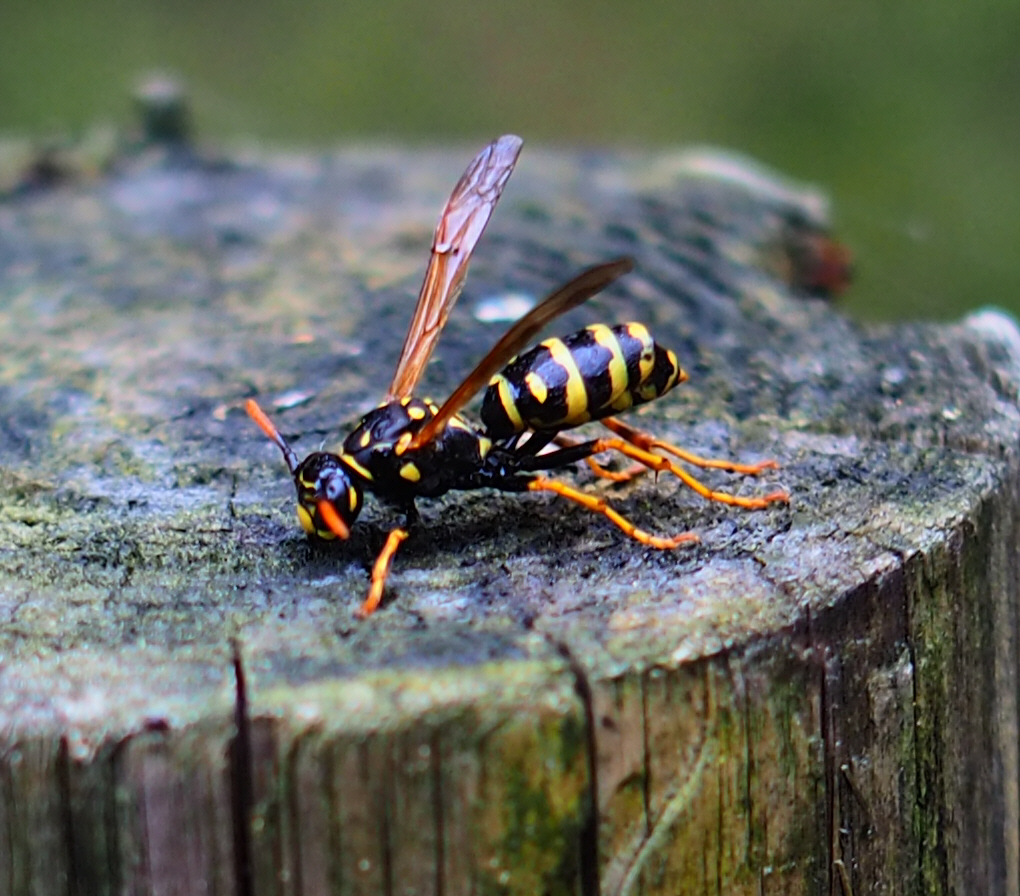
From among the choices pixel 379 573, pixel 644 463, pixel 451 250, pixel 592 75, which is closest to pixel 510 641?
pixel 379 573

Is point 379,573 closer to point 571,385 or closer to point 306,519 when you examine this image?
point 306,519

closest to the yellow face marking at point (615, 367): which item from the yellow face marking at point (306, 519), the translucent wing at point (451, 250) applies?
the translucent wing at point (451, 250)

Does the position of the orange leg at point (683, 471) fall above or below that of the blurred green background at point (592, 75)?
below

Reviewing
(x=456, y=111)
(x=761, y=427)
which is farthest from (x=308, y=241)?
(x=456, y=111)

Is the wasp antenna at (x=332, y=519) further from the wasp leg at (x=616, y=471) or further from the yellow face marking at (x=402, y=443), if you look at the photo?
the wasp leg at (x=616, y=471)

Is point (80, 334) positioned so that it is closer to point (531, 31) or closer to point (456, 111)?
point (456, 111)

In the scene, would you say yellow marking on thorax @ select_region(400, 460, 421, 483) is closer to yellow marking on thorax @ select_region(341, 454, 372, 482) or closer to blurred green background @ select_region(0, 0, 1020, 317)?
yellow marking on thorax @ select_region(341, 454, 372, 482)
